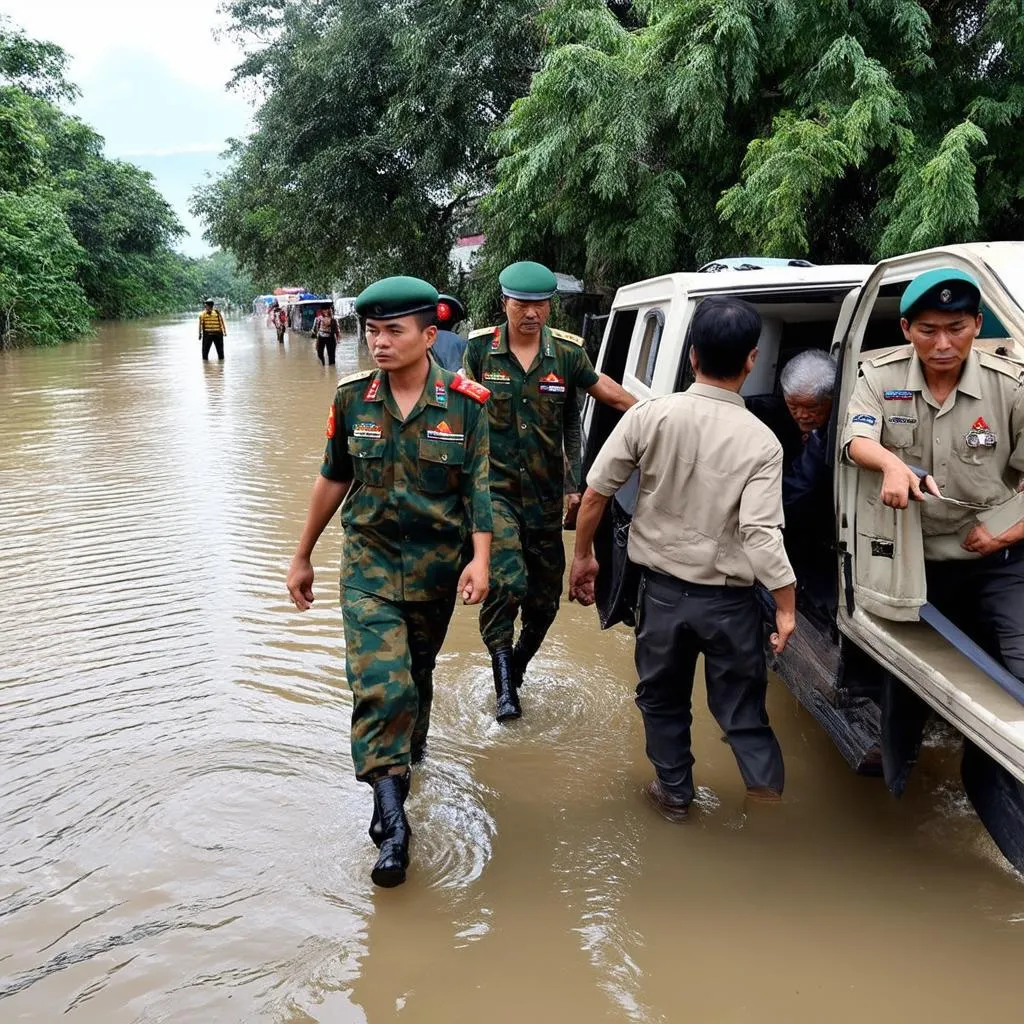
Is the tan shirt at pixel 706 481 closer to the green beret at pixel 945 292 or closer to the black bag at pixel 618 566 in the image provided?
the black bag at pixel 618 566

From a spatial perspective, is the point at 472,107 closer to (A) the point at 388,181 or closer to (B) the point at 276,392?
(A) the point at 388,181

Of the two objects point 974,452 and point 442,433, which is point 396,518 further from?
point 974,452

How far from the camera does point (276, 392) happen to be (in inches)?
634

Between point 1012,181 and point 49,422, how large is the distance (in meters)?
11.0

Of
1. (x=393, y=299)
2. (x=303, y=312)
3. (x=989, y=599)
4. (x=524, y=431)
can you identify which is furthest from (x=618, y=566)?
(x=303, y=312)

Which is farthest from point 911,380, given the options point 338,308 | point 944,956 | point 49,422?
point 338,308

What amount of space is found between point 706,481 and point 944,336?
786 mm

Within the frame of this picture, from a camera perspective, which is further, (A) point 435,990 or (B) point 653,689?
(B) point 653,689

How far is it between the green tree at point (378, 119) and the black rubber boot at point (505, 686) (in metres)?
12.9

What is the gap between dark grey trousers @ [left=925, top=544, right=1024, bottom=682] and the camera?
2883mm

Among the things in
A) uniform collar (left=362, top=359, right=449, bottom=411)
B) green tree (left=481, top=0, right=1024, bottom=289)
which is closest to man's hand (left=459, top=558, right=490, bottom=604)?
uniform collar (left=362, top=359, right=449, bottom=411)

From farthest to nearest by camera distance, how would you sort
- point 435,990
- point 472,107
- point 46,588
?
point 472,107
point 46,588
point 435,990

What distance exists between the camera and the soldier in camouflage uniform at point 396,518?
9.78ft

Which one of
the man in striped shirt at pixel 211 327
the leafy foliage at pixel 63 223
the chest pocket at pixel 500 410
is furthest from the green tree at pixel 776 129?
the leafy foliage at pixel 63 223
